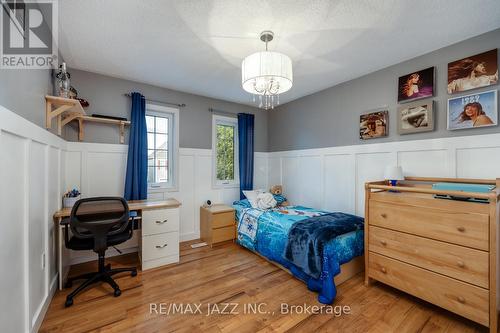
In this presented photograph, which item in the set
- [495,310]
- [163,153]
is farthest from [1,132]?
[495,310]

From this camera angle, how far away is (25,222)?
54.2 inches

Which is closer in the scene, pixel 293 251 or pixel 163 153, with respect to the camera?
pixel 293 251

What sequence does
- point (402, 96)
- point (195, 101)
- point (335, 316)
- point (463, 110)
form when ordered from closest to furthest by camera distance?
point (335, 316), point (463, 110), point (402, 96), point (195, 101)

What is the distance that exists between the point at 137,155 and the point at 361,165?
9.95 ft

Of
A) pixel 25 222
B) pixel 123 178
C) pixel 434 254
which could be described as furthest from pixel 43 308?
pixel 434 254

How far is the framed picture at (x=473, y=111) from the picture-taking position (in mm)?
1873

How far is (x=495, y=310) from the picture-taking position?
142 centimetres

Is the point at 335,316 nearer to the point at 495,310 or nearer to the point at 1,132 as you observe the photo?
the point at 495,310

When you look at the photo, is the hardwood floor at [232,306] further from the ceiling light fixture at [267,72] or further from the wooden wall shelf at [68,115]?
the ceiling light fixture at [267,72]

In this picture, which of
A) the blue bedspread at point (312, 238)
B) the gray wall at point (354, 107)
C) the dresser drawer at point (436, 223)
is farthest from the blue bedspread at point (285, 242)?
the gray wall at point (354, 107)

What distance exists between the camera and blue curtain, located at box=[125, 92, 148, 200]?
284 centimetres

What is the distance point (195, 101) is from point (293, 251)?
2.73 metres

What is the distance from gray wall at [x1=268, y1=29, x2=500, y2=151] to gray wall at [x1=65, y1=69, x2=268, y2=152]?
926 millimetres

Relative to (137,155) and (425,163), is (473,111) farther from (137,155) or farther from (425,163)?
(137,155)
